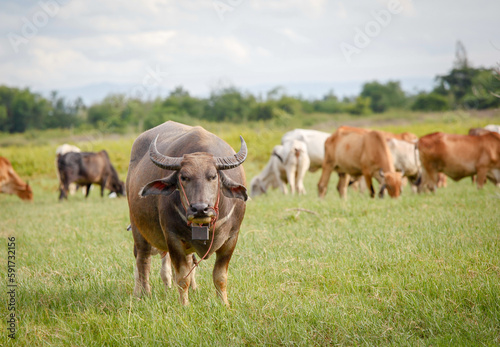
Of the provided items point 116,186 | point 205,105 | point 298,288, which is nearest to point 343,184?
point 116,186

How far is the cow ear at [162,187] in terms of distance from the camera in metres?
4.50

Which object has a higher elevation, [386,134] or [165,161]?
[165,161]

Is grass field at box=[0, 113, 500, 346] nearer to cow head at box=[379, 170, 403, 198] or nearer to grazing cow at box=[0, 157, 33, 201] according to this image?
cow head at box=[379, 170, 403, 198]

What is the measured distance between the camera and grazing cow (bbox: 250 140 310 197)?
16.4 meters

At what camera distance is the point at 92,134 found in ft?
133

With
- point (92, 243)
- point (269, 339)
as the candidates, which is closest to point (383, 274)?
point (269, 339)

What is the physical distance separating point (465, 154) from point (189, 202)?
11081 millimetres

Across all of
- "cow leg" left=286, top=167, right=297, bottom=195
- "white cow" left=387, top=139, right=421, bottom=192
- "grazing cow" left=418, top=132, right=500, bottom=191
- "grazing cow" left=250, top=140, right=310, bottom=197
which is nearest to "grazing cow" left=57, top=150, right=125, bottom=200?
"grazing cow" left=250, top=140, right=310, bottom=197

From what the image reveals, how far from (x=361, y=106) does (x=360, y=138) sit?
50.9m

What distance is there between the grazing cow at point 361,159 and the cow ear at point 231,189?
28.6 feet

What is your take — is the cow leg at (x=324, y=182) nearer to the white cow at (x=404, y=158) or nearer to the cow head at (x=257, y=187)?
the white cow at (x=404, y=158)

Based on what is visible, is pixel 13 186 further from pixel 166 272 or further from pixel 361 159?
pixel 166 272

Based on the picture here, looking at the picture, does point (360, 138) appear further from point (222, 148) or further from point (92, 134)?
point (92, 134)

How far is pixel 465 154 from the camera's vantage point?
13156 millimetres
